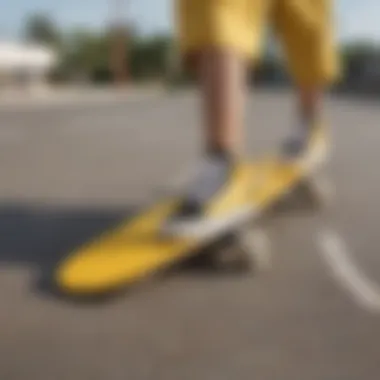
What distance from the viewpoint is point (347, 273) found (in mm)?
2057

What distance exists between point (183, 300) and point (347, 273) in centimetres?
39

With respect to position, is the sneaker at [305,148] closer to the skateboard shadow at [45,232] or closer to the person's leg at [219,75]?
the skateboard shadow at [45,232]

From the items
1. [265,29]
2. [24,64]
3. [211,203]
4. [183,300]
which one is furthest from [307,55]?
[24,64]

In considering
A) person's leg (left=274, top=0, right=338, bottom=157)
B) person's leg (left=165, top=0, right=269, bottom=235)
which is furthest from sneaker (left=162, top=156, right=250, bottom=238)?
person's leg (left=274, top=0, right=338, bottom=157)

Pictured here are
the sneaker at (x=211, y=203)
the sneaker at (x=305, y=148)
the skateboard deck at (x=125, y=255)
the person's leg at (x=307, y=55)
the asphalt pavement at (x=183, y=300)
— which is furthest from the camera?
the sneaker at (x=305, y=148)

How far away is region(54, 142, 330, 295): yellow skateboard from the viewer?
73.4 inches

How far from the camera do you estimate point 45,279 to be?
197 cm

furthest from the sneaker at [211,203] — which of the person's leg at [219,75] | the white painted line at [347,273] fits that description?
the white painted line at [347,273]

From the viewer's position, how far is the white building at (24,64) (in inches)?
347

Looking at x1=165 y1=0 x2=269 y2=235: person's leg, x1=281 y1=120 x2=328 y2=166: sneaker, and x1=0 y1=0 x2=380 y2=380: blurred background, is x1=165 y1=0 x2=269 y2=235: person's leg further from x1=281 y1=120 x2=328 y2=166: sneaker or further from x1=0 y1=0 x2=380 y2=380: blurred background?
x1=281 y1=120 x2=328 y2=166: sneaker

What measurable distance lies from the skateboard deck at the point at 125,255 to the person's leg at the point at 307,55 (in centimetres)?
52

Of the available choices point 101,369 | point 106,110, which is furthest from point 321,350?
point 106,110

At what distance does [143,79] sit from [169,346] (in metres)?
8.03

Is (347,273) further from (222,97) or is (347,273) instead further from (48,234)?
(48,234)
